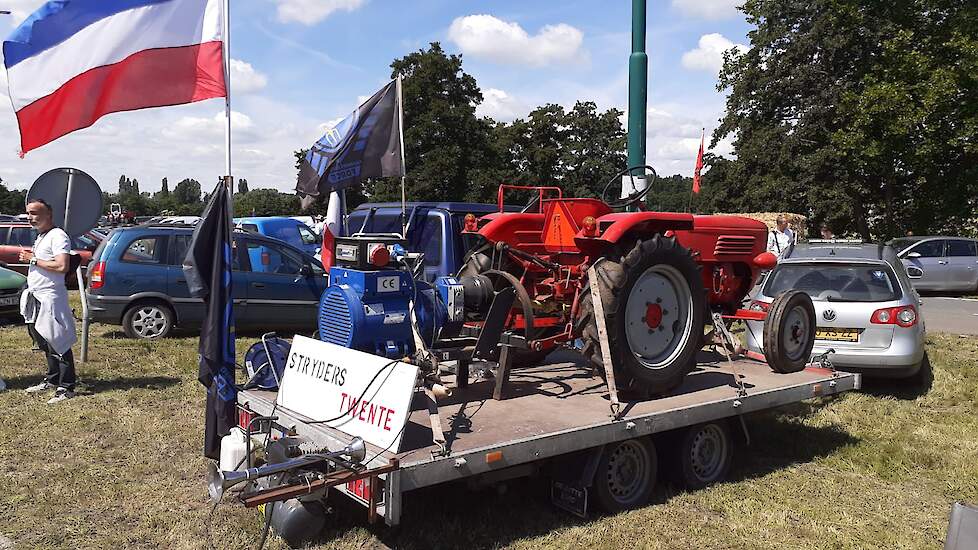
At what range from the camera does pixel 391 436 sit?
3.68 metres

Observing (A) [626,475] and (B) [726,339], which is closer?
(A) [626,475]

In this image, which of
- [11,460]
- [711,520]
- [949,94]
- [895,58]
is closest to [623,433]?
[711,520]

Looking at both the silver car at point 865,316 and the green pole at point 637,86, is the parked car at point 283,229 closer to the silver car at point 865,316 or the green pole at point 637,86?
the green pole at point 637,86

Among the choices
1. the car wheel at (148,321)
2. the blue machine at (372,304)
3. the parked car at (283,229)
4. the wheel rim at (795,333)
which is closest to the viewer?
the blue machine at (372,304)

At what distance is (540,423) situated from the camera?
4379mm

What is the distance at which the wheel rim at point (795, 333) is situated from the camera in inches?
240

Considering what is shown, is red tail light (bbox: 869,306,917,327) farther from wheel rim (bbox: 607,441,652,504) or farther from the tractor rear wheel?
wheel rim (bbox: 607,441,652,504)

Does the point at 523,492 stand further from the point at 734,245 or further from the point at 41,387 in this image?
the point at 41,387

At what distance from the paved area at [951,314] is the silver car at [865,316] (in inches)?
224

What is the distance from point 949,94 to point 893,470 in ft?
63.4

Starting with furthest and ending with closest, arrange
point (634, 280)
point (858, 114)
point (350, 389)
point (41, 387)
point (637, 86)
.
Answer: point (858, 114), point (637, 86), point (41, 387), point (634, 280), point (350, 389)

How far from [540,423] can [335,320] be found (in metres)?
1.50

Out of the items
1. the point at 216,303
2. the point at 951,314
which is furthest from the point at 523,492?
the point at 951,314

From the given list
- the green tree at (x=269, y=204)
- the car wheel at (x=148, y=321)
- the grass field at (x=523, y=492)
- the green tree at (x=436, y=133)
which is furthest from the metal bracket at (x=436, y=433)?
the green tree at (x=269, y=204)
